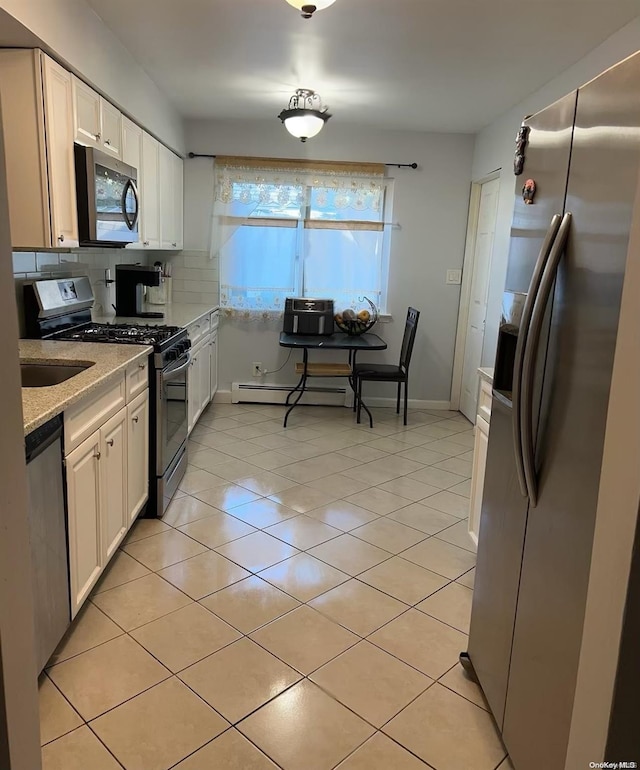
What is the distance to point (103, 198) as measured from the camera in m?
2.74

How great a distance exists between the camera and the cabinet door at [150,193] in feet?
12.4

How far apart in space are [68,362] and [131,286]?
1696 millimetres

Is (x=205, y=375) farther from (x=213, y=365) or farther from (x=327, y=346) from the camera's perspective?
(x=327, y=346)

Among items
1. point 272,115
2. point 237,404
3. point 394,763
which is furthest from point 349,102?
point 394,763

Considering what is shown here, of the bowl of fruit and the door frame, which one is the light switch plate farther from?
the bowl of fruit

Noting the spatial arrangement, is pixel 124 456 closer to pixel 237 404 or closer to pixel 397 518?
pixel 397 518

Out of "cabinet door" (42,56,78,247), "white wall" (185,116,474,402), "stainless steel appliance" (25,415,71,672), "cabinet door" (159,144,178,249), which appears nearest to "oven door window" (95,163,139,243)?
"cabinet door" (42,56,78,247)

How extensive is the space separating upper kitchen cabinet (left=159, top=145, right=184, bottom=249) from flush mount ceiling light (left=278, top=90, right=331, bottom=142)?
1043 millimetres

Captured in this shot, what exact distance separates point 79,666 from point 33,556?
531 mm

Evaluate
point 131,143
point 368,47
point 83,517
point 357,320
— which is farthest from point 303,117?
point 83,517

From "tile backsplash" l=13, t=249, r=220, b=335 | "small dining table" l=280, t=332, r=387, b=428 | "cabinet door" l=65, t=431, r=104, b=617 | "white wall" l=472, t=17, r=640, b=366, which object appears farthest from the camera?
"small dining table" l=280, t=332, r=387, b=428

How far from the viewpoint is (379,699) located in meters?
1.85

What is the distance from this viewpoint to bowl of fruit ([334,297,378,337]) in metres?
5.12

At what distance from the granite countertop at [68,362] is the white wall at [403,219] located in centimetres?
261
